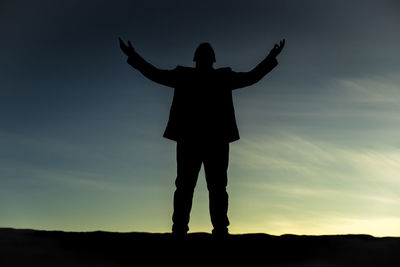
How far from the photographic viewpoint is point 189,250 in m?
6.56

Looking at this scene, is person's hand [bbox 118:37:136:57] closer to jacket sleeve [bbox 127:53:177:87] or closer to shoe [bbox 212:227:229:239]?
jacket sleeve [bbox 127:53:177:87]

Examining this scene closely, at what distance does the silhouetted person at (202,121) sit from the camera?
6789 mm

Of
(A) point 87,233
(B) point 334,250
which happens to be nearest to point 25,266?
(A) point 87,233

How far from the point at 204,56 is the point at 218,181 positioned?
2100 millimetres

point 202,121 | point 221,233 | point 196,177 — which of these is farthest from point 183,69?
point 221,233

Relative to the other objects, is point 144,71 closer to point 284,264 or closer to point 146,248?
point 146,248

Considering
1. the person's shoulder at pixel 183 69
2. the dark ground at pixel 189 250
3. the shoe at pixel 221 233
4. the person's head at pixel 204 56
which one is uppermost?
the person's head at pixel 204 56

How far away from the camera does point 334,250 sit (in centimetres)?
689

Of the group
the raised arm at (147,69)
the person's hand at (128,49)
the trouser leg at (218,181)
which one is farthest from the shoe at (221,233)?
the person's hand at (128,49)

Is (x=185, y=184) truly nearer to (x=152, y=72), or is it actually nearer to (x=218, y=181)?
(x=218, y=181)

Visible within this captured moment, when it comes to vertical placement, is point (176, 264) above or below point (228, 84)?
below

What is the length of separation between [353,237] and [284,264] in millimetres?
1986

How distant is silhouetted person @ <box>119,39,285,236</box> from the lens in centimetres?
679

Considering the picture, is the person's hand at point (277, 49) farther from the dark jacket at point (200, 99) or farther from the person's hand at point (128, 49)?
the person's hand at point (128, 49)
